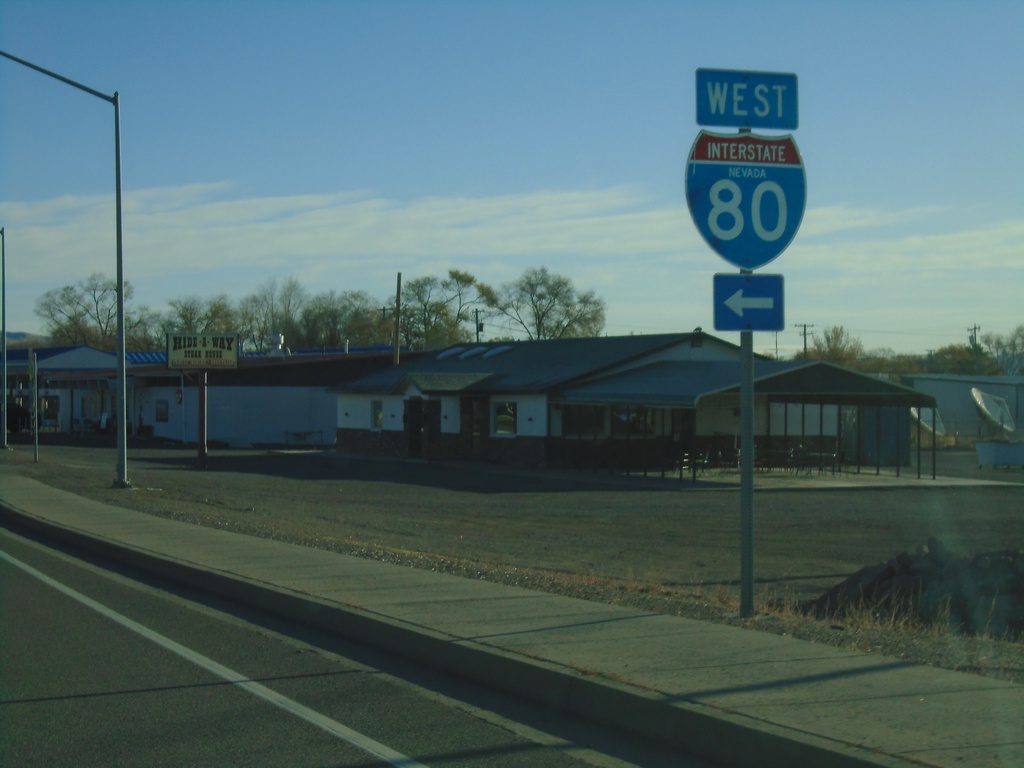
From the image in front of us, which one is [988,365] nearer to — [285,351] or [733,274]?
[285,351]

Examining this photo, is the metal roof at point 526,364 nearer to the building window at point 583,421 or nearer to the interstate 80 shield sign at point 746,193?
the building window at point 583,421

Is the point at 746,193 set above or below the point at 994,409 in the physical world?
above

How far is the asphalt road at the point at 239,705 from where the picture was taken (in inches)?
248

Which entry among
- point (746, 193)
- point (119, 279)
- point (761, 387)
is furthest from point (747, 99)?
point (761, 387)

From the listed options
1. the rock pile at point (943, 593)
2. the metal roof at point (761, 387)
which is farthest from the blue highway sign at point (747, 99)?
the metal roof at point (761, 387)

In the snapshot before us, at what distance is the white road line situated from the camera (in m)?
6.27

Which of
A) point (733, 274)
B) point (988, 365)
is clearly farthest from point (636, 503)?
point (988, 365)

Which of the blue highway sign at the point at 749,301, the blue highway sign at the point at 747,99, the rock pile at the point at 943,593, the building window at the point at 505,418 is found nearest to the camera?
the blue highway sign at the point at 749,301

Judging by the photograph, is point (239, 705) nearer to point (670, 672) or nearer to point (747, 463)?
point (670, 672)

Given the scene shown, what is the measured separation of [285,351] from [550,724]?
78.7 meters

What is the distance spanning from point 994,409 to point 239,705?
66249 millimetres

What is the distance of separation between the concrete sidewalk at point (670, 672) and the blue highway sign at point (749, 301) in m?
2.41

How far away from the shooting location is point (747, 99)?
8898 mm

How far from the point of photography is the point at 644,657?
25.6 ft
